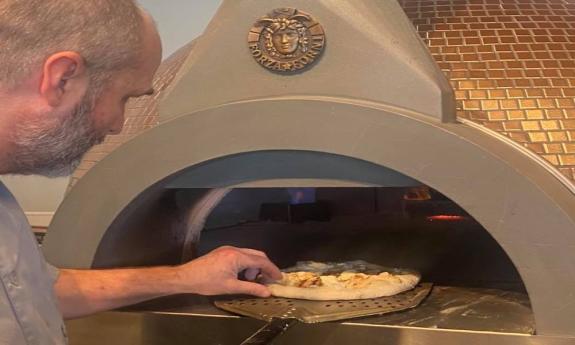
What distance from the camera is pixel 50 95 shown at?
87 centimetres

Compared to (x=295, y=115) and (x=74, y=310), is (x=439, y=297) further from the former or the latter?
(x=74, y=310)

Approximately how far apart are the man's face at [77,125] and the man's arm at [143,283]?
337mm

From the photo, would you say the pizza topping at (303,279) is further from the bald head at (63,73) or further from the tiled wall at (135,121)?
the bald head at (63,73)

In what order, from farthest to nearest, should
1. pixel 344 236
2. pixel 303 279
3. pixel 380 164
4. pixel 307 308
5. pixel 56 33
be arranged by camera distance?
pixel 344 236 < pixel 303 279 < pixel 307 308 < pixel 380 164 < pixel 56 33

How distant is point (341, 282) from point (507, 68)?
497 millimetres

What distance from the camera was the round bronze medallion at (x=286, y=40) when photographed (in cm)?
123

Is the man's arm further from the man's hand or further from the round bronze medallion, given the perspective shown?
the round bronze medallion

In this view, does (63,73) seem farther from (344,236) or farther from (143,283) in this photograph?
(344,236)

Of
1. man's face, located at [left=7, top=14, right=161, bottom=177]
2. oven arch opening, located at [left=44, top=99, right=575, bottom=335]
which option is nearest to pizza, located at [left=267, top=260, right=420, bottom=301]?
oven arch opening, located at [left=44, top=99, right=575, bottom=335]

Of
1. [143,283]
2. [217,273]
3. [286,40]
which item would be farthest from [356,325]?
[286,40]

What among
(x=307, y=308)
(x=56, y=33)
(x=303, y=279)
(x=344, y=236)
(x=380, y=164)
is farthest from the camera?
(x=344, y=236)

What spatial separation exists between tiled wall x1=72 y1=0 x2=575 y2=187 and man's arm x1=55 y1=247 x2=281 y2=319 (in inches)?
10.8

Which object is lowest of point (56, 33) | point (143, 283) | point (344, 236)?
point (344, 236)

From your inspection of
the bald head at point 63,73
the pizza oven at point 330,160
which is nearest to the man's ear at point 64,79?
the bald head at point 63,73
